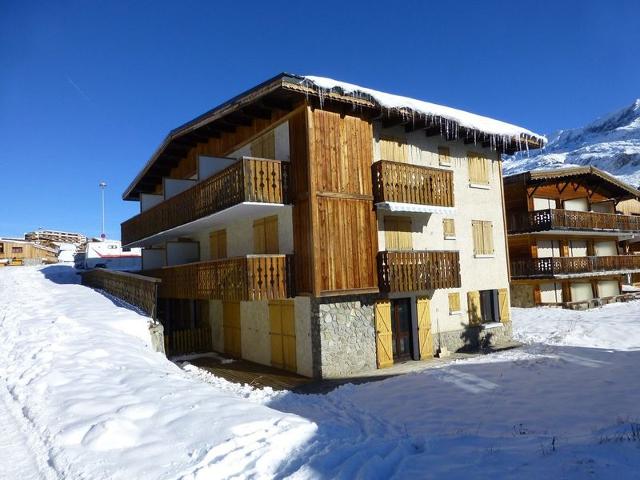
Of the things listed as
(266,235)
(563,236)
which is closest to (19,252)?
(266,235)

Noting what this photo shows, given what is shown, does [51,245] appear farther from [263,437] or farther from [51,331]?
[263,437]

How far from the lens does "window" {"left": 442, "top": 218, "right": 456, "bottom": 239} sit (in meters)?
16.8

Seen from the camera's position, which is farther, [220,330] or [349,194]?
[220,330]

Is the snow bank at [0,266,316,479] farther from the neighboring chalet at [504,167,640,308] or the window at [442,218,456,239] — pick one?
the neighboring chalet at [504,167,640,308]

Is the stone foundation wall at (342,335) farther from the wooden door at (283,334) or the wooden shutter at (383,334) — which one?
the wooden door at (283,334)

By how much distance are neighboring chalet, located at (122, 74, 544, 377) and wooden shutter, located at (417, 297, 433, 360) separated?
57 mm

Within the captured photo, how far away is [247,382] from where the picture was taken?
43.0ft

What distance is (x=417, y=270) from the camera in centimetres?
1444

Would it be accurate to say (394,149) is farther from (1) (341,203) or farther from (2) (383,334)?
(2) (383,334)

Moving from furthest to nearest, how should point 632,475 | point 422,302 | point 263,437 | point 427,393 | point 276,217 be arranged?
1. point 422,302
2. point 276,217
3. point 427,393
4. point 263,437
5. point 632,475

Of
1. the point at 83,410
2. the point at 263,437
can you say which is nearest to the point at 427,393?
the point at 263,437

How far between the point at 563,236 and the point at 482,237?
46.5ft

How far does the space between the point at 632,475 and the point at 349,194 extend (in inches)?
400

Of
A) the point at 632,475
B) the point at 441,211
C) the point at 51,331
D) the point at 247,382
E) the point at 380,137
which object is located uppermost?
the point at 380,137
